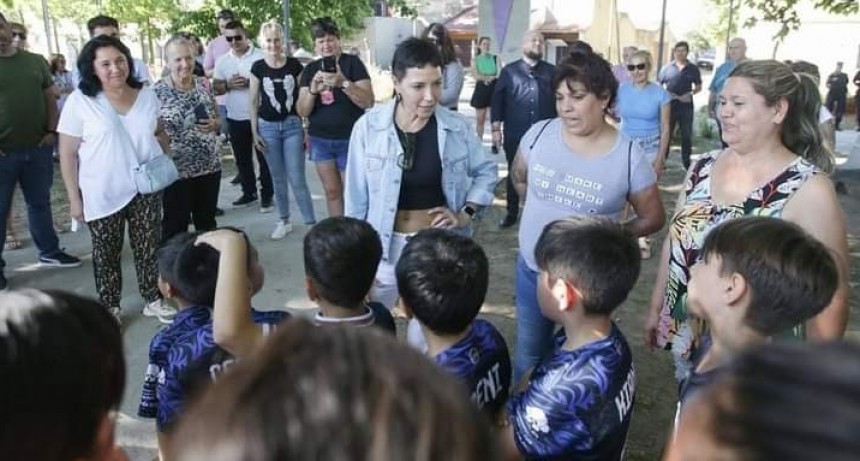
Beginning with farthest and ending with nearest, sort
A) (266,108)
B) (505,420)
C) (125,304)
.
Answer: (266,108), (125,304), (505,420)

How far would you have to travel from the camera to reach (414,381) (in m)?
0.69

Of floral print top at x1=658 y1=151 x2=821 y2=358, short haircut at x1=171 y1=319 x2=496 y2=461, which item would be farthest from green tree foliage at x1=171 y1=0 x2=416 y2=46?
short haircut at x1=171 y1=319 x2=496 y2=461

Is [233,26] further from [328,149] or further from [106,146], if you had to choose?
[106,146]

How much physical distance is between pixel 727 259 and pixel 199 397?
1.42 m

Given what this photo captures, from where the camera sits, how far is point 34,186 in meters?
4.84

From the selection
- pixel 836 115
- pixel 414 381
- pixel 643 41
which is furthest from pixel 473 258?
pixel 643 41

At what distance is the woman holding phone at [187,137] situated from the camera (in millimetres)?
4465

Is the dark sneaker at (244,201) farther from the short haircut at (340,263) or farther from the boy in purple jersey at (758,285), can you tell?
the boy in purple jersey at (758,285)

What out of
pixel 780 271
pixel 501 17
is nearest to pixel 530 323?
pixel 780 271

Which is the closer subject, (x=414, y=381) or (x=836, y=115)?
(x=414, y=381)

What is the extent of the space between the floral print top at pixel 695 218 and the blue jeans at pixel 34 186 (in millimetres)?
4332

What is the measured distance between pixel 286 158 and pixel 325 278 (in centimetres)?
373

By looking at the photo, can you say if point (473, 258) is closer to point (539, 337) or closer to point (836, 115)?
point (539, 337)

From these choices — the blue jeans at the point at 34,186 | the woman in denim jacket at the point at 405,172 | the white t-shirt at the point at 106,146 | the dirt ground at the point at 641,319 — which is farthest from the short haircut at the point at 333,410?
the blue jeans at the point at 34,186
